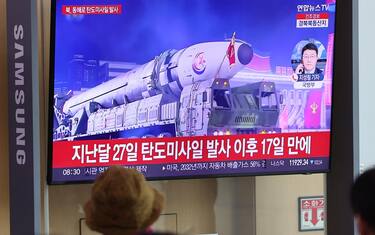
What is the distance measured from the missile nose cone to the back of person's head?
1.45 m

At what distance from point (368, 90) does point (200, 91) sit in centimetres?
117

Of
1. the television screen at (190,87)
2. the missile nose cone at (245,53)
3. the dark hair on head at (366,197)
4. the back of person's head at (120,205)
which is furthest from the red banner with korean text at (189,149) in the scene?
the dark hair on head at (366,197)

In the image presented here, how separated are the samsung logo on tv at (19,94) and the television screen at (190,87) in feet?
0.58

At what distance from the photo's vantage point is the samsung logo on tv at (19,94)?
8.96 ft

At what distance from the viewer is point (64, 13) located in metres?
2.87

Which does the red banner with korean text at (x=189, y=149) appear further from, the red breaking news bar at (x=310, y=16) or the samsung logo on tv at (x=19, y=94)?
the red breaking news bar at (x=310, y=16)

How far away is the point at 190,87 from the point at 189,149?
310mm

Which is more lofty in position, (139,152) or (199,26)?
(199,26)

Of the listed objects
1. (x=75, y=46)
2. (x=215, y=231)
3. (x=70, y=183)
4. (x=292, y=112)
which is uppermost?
(x=75, y=46)

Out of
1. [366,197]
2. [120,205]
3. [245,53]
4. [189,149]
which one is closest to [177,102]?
[189,149]

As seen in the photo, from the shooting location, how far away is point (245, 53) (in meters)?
3.13

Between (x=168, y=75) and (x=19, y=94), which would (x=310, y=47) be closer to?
(x=168, y=75)

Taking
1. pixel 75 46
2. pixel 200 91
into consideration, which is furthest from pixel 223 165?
pixel 75 46

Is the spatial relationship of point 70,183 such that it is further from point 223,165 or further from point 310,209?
point 310,209
